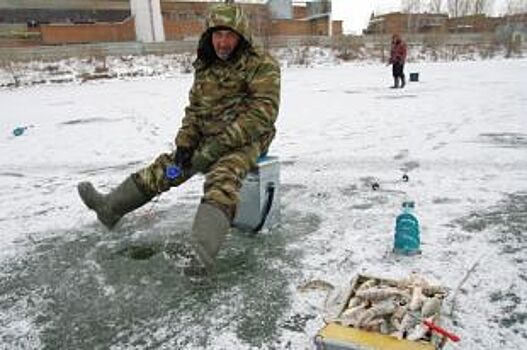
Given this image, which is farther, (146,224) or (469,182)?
(469,182)

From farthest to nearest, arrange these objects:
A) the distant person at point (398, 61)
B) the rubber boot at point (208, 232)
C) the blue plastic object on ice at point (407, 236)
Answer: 1. the distant person at point (398, 61)
2. the blue plastic object on ice at point (407, 236)
3. the rubber boot at point (208, 232)

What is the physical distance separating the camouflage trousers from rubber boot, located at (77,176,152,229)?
6cm

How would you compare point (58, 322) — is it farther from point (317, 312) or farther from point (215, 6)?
point (215, 6)

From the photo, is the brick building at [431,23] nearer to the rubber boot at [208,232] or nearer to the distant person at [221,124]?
the distant person at [221,124]

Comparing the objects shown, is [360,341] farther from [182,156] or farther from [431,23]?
[431,23]

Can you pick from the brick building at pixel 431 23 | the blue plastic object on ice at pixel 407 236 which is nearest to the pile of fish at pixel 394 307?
the blue plastic object on ice at pixel 407 236

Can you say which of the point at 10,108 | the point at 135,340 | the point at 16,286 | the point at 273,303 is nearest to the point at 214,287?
the point at 273,303

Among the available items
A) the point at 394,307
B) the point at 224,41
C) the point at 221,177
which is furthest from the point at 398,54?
the point at 394,307

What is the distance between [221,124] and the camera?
3.61 m

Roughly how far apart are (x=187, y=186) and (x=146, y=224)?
1.09 meters

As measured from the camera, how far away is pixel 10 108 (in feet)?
45.7

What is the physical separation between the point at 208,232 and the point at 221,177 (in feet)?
1.31

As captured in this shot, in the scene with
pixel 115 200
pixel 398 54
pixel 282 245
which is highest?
pixel 398 54

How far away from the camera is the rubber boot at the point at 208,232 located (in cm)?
272
